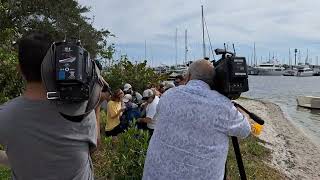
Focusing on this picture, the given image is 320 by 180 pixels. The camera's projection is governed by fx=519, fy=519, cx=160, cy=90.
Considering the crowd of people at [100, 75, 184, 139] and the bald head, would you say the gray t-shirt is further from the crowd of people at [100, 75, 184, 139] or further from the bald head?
the crowd of people at [100, 75, 184, 139]

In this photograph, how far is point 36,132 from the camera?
2.75 meters

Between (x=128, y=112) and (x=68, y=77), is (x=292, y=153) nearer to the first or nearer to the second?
(x=128, y=112)

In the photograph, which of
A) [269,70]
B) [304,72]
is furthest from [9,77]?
[269,70]

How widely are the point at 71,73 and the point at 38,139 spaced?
0.42m

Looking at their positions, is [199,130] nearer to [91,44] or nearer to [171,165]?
[171,165]

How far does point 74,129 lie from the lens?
2797 mm

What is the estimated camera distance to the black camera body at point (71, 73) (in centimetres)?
262

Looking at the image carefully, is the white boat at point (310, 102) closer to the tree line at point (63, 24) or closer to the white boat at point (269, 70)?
the tree line at point (63, 24)

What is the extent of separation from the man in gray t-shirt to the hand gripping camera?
0.23 feet

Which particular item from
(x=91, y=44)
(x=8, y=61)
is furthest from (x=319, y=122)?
(x=8, y=61)

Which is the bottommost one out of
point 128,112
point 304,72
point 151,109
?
point 304,72

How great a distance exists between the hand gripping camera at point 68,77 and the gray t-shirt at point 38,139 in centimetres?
8

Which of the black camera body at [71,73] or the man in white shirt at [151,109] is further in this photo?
the man in white shirt at [151,109]

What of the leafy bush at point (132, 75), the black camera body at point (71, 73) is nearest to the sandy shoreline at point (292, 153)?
the leafy bush at point (132, 75)
